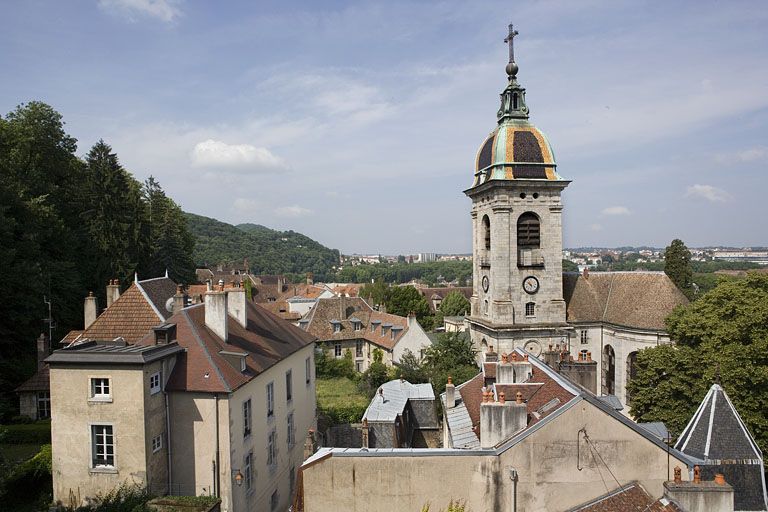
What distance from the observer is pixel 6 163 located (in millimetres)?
35656

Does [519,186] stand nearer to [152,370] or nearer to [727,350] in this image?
[727,350]

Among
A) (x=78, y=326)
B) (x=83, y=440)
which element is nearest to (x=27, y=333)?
(x=78, y=326)

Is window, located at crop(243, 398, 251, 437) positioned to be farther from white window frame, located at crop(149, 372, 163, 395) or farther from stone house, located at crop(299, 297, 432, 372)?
stone house, located at crop(299, 297, 432, 372)

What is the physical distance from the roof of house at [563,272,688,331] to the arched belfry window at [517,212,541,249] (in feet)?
15.9

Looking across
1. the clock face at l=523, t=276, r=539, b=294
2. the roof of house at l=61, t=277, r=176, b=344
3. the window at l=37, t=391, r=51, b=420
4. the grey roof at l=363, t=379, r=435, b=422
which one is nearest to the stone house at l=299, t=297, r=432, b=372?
the clock face at l=523, t=276, r=539, b=294

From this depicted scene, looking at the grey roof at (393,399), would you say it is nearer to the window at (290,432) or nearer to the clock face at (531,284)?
the window at (290,432)

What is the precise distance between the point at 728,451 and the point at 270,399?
1574 centimetres

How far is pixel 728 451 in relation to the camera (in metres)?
13.0

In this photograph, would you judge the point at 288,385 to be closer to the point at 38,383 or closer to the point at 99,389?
the point at 99,389

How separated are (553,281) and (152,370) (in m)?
25.4

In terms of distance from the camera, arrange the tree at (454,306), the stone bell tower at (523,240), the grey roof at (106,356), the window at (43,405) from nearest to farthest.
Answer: the grey roof at (106,356) < the window at (43,405) < the stone bell tower at (523,240) < the tree at (454,306)

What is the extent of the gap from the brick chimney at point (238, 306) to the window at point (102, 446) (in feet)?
24.1

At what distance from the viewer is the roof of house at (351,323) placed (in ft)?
145

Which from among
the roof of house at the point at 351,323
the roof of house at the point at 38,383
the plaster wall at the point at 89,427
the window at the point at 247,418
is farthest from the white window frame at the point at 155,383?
the roof of house at the point at 351,323
